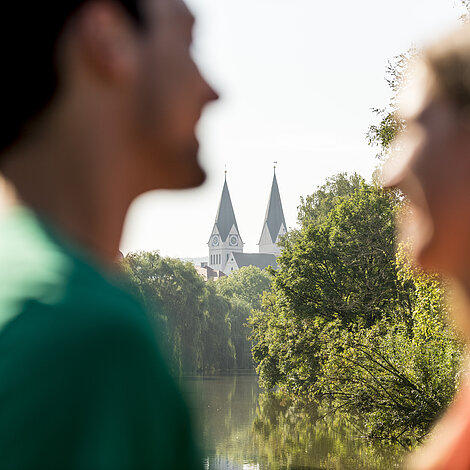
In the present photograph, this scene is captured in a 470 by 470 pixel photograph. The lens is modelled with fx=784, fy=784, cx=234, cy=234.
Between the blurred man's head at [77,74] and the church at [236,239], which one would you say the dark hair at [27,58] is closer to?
the blurred man's head at [77,74]

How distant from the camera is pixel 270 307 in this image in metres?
37.5

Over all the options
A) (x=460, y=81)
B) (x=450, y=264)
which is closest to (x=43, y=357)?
(x=450, y=264)

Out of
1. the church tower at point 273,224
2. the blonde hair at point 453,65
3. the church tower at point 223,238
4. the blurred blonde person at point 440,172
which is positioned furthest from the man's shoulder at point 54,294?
the church tower at point 223,238

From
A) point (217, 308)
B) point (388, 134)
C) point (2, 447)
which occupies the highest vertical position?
point (217, 308)

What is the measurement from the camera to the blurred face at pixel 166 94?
Answer: 1.04 meters

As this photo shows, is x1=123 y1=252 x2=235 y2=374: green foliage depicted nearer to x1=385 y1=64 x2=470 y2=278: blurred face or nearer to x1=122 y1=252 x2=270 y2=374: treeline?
x1=122 y1=252 x2=270 y2=374: treeline

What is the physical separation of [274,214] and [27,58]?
133 metres

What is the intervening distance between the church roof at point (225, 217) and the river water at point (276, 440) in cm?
9514

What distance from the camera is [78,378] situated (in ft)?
2.47

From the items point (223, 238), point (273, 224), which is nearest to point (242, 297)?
point (273, 224)

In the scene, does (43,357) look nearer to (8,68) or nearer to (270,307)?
(8,68)

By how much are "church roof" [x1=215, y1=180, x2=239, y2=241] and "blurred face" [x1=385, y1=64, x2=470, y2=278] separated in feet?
436

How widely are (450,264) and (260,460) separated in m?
21.1

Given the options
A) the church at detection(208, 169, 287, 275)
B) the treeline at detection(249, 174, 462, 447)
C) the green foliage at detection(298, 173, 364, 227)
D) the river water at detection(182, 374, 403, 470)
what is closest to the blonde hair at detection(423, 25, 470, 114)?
the river water at detection(182, 374, 403, 470)
